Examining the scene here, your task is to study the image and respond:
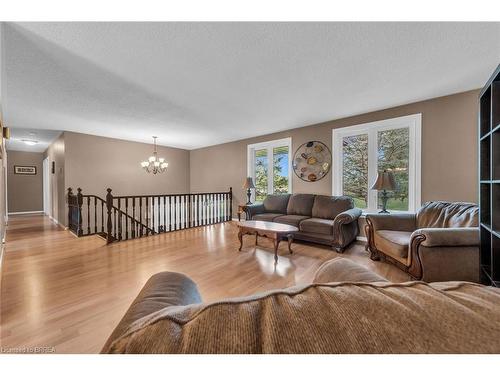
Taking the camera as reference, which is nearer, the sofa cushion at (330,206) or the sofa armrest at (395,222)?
the sofa armrest at (395,222)

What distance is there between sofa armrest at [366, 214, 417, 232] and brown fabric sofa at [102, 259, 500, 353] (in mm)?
2661

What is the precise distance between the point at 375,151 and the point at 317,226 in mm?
1699

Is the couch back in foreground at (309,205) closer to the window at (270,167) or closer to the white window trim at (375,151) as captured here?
the white window trim at (375,151)

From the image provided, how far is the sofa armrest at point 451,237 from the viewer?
1856mm

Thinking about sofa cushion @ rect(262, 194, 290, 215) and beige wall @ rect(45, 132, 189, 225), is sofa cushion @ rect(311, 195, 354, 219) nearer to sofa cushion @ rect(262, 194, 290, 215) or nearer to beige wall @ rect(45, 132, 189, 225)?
sofa cushion @ rect(262, 194, 290, 215)

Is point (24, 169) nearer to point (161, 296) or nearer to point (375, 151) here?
point (161, 296)

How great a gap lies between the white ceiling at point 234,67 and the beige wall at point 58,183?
1482mm

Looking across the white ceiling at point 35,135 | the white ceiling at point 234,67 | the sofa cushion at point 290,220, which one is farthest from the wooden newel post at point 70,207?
the sofa cushion at point 290,220

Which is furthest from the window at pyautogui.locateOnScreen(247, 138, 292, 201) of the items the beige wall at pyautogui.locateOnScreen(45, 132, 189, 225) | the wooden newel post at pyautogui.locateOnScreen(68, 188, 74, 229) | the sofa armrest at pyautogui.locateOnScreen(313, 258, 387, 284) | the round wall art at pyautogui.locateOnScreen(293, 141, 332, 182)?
the wooden newel post at pyautogui.locateOnScreen(68, 188, 74, 229)

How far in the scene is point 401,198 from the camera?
333 cm

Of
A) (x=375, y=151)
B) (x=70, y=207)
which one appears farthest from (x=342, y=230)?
(x=70, y=207)

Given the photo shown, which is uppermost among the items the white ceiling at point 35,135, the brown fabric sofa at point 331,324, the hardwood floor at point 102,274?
the white ceiling at point 35,135
